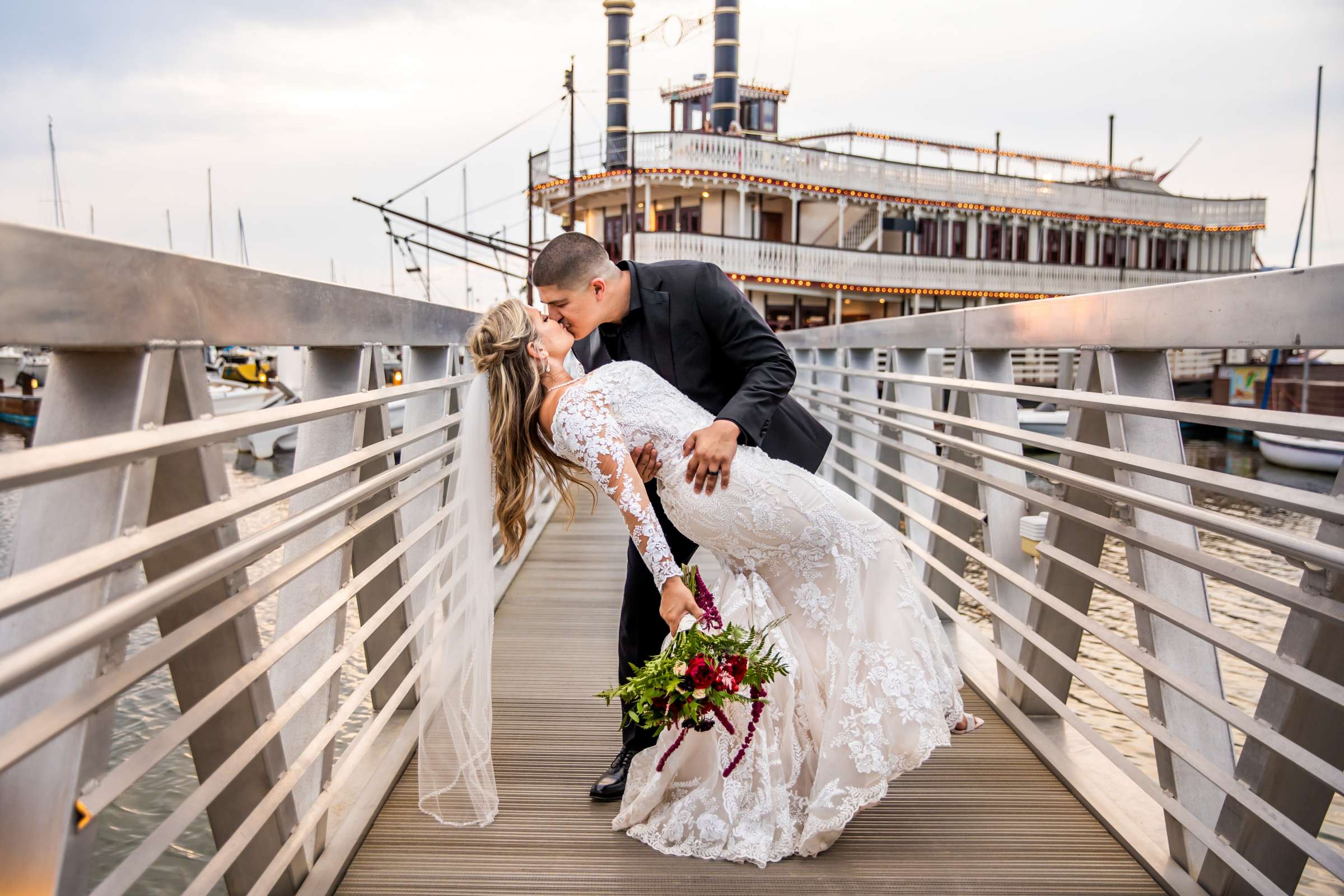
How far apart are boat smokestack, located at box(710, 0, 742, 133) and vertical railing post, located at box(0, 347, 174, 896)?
32040mm

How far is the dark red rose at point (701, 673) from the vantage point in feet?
7.80

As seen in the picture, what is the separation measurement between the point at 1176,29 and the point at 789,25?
27388mm

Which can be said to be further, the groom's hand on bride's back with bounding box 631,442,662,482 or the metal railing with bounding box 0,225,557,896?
the groom's hand on bride's back with bounding box 631,442,662,482

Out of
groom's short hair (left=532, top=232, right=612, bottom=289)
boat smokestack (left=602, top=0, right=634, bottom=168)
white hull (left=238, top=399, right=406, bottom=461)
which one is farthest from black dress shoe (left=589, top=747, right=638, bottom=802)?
boat smokestack (left=602, top=0, right=634, bottom=168)

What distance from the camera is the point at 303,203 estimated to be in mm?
52094

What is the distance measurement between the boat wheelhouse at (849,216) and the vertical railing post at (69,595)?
21612mm

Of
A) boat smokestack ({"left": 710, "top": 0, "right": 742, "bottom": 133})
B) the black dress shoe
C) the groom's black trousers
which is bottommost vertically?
the black dress shoe

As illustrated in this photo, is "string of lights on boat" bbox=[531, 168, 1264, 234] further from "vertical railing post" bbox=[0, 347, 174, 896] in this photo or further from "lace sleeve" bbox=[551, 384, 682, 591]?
"vertical railing post" bbox=[0, 347, 174, 896]

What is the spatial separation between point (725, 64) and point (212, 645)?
33.1m

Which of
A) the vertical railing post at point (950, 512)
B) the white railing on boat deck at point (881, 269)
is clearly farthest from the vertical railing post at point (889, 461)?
the white railing on boat deck at point (881, 269)

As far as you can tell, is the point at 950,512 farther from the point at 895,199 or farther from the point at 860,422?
the point at 895,199

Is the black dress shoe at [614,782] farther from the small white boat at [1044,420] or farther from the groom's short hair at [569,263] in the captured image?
the small white boat at [1044,420]

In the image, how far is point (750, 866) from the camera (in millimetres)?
2521

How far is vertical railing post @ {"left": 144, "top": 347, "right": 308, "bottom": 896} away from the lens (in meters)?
1.67
